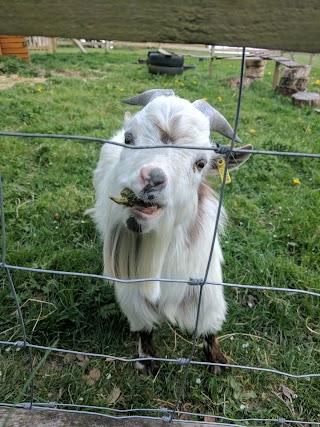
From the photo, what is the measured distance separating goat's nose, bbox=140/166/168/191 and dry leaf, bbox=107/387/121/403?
1.25 m

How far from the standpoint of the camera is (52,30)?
3.12ft

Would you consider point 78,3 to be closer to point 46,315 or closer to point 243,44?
point 243,44

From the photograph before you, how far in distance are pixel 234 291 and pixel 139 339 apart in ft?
2.61

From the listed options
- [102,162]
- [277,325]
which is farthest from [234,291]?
[102,162]

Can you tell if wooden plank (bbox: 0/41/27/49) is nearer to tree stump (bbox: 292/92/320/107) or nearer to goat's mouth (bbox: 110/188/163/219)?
tree stump (bbox: 292/92/320/107)

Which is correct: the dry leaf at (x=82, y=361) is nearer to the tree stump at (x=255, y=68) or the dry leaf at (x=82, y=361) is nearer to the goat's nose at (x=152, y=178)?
the goat's nose at (x=152, y=178)

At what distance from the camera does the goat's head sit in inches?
61.1

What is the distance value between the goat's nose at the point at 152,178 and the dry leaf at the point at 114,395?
1248 mm

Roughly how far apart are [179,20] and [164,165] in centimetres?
77

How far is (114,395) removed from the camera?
2.12 m

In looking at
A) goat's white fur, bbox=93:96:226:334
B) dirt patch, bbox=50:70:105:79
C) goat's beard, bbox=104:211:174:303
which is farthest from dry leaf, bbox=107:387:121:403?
dirt patch, bbox=50:70:105:79

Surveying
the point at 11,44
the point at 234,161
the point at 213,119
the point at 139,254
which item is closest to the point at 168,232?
the point at 139,254

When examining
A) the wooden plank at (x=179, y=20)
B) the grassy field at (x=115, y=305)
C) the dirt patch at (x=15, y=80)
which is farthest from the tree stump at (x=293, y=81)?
the wooden plank at (x=179, y=20)

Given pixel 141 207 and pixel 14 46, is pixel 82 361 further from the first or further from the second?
pixel 14 46
